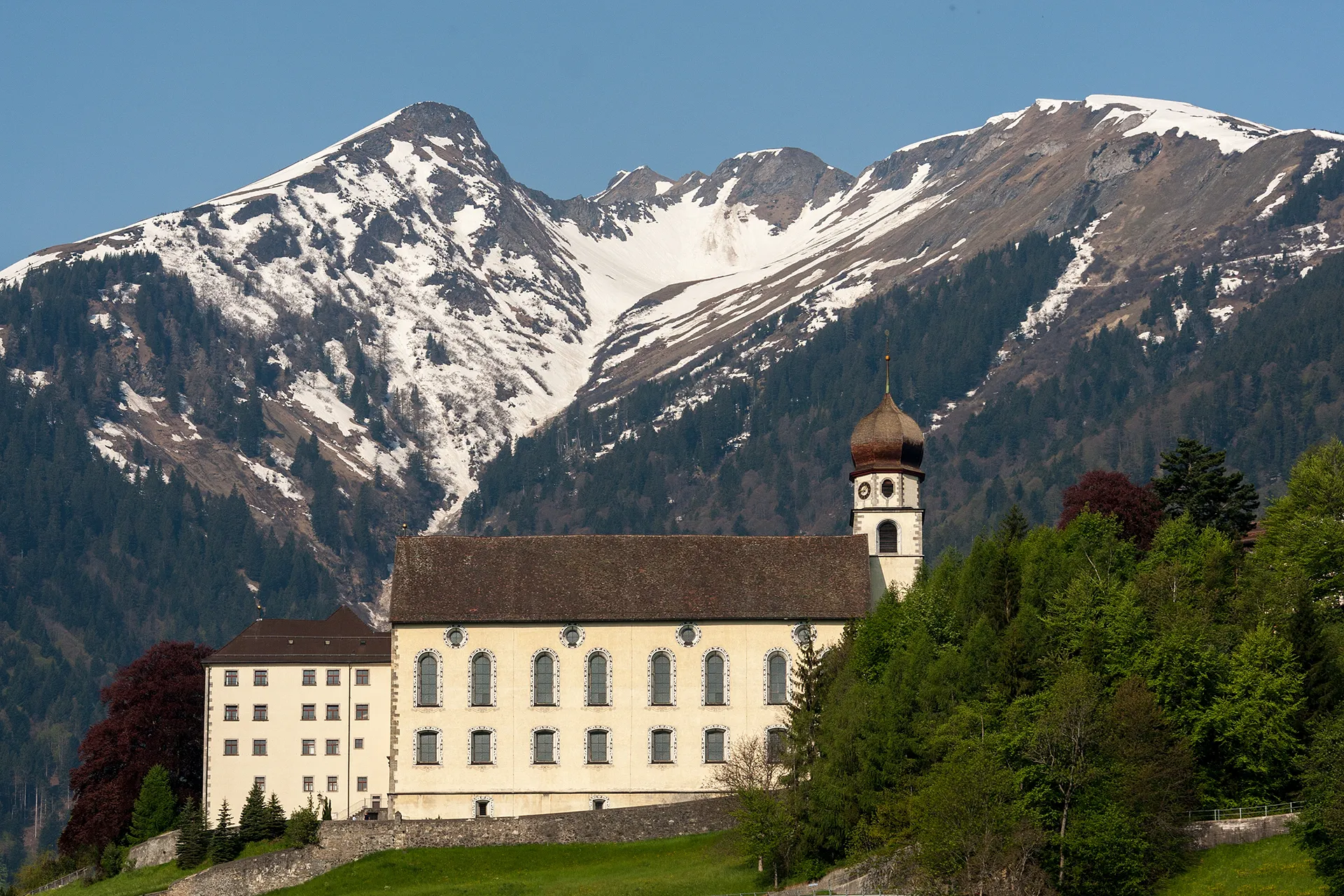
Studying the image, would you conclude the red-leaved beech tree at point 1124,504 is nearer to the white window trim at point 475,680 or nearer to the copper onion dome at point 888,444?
the copper onion dome at point 888,444

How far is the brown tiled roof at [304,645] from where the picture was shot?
112375 millimetres

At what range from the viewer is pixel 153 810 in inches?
4050

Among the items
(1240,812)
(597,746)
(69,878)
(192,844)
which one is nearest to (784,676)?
(597,746)

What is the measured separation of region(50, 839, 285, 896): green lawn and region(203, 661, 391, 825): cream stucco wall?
11.1 meters

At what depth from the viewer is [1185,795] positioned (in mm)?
75312

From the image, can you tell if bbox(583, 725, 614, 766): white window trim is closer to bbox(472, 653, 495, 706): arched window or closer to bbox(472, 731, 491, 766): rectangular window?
bbox(472, 731, 491, 766): rectangular window

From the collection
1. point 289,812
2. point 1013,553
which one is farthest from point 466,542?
point 1013,553

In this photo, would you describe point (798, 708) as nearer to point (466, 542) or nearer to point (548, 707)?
point (548, 707)

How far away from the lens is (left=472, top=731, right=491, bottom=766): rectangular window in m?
99.2

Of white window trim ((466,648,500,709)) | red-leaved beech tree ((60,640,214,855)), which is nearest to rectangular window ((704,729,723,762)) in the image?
white window trim ((466,648,500,709))

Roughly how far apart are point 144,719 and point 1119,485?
5424 cm

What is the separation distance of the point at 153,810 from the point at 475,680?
17666 millimetres

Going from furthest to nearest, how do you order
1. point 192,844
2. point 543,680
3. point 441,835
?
1. point 543,680
2. point 192,844
3. point 441,835

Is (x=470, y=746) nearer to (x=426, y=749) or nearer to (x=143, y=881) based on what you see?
(x=426, y=749)
